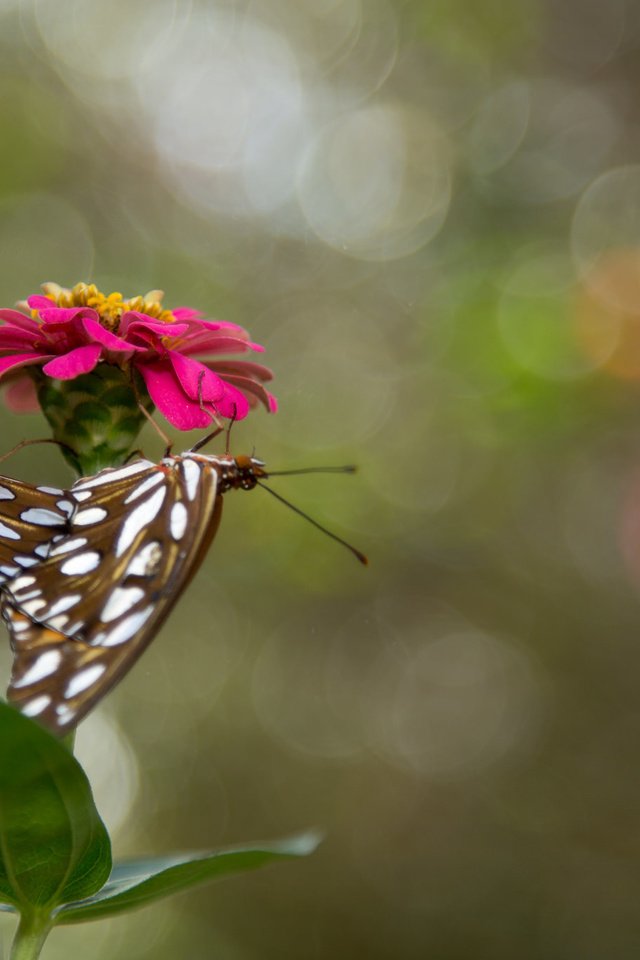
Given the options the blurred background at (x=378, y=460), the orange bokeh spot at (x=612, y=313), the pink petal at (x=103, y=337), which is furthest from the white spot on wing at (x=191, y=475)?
the orange bokeh spot at (x=612, y=313)

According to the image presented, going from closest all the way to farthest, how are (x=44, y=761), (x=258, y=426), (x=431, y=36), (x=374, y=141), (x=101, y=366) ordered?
(x=44, y=761)
(x=101, y=366)
(x=258, y=426)
(x=431, y=36)
(x=374, y=141)

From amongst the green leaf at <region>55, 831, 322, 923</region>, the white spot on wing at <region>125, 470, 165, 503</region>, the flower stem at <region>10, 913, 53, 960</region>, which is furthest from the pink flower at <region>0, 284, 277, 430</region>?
the flower stem at <region>10, 913, 53, 960</region>

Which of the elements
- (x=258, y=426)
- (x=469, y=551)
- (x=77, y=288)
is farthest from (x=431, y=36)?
(x=77, y=288)

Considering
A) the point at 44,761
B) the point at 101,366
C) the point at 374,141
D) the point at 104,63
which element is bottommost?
the point at 44,761

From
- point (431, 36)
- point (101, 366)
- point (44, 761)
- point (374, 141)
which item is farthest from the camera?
point (374, 141)

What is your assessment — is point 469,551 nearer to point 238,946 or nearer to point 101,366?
point 238,946

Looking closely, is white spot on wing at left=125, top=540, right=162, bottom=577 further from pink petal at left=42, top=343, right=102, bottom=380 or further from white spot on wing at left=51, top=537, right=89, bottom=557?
pink petal at left=42, top=343, right=102, bottom=380

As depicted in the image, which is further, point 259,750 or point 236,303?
point 259,750
